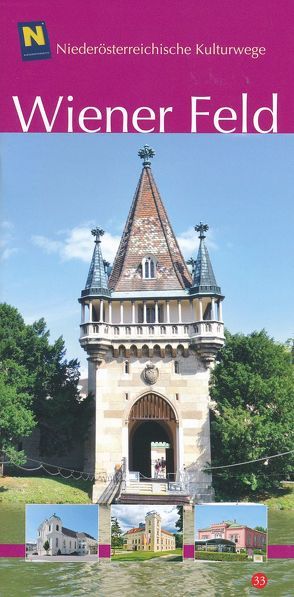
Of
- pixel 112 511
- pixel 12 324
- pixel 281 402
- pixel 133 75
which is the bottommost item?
pixel 112 511

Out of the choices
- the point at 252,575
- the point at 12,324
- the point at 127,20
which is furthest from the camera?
the point at 12,324

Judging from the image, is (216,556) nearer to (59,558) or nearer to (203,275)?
(59,558)

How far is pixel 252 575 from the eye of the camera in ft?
41.9

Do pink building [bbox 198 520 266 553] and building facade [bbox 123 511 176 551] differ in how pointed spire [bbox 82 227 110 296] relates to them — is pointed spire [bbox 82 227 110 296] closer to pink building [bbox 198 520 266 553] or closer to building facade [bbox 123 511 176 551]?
building facade [bbox 123 511 176 551]

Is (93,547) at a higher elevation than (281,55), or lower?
lower

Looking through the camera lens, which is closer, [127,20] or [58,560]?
[127,20]

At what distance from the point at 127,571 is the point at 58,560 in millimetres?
1324

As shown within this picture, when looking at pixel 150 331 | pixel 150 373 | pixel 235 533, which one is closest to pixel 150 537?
pixel 235 533

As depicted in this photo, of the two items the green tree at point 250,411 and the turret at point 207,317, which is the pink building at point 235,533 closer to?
the green tree at point 250,411

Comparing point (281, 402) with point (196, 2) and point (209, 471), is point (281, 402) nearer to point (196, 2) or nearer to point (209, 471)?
point (209, 471)

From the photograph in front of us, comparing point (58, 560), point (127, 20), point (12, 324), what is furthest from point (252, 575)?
point (12, 324)

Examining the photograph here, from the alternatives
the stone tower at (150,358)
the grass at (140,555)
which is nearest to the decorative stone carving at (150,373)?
the stone tower at (150,358)

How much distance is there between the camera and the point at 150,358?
79.2ft

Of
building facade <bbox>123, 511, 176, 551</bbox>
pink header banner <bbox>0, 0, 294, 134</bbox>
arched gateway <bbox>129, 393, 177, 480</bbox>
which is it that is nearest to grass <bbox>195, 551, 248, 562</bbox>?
building facade <bbox>123, 511, 176, 551</bbox>
